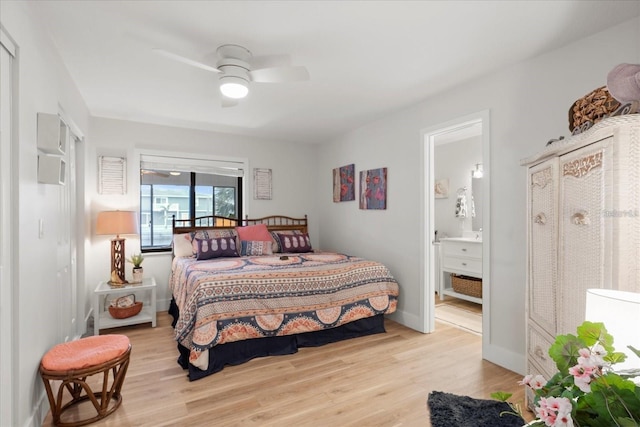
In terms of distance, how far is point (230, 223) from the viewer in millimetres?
5004

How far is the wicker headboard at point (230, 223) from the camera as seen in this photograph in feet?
15.0

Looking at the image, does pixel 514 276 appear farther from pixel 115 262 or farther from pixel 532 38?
pixel 115 262

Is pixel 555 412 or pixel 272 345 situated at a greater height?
pixel 555 412

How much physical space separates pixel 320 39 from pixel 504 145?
178 centimetres

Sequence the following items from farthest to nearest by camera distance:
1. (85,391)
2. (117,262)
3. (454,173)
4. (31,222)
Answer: (454,173) → (117,262) → (85,391) → (31,222)

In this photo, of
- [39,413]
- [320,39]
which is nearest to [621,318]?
[320,39]

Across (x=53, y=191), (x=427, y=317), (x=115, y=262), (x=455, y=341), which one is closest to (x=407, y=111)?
(x=427, y=317)

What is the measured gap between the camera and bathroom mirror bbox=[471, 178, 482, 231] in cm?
494

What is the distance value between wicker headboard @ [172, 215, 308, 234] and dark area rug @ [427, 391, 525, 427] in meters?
3.46

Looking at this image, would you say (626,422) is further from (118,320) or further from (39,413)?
(118,320)

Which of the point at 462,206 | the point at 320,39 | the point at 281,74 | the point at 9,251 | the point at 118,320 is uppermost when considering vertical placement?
the point at 320,39

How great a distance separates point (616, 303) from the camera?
1062 mm

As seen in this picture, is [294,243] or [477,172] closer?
[294,243]

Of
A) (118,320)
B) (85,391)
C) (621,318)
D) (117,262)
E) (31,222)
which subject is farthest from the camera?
(117,262)
